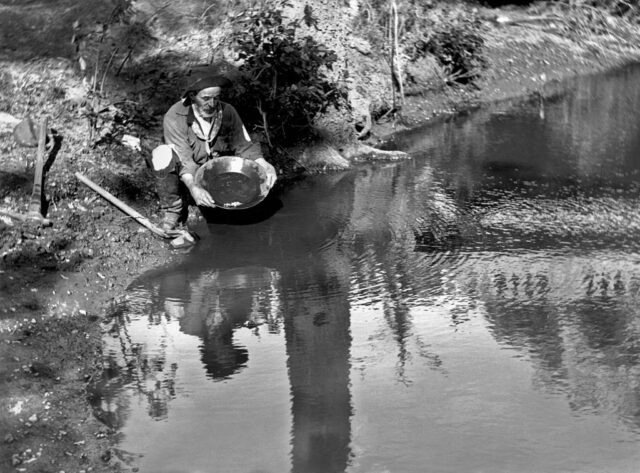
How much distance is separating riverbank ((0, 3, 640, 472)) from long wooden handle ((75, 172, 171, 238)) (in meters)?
0.09

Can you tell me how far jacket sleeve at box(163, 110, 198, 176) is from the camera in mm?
7855

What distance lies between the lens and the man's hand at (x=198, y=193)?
7660mm

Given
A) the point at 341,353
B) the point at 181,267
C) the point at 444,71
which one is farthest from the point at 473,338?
Answer: the point at 444,71

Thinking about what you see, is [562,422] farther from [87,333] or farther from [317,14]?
[317,14]

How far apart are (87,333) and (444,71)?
8.57m

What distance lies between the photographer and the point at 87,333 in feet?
20.9

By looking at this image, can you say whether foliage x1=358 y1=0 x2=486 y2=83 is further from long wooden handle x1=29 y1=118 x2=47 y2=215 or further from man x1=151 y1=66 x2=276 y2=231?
long wooden handle x1=29 y1=118 x2=47 y2=215

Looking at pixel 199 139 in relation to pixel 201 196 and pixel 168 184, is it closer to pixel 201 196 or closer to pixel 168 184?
pixel 168 184

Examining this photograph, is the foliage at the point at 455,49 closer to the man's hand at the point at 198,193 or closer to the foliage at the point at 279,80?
the foliage at the point at 279,80

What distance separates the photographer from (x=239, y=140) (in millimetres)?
8070

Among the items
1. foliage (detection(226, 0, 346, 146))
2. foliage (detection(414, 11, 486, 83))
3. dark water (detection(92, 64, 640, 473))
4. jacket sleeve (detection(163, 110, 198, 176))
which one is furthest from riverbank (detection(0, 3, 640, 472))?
foliage (detection(414, 11, 486, 83))

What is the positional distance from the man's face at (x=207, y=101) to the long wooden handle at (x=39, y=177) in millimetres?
1537

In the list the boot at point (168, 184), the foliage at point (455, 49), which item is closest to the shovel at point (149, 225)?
the boot at point (168, 184)

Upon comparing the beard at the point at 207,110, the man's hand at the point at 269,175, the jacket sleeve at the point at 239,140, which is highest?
the beard at the point at 207,110
